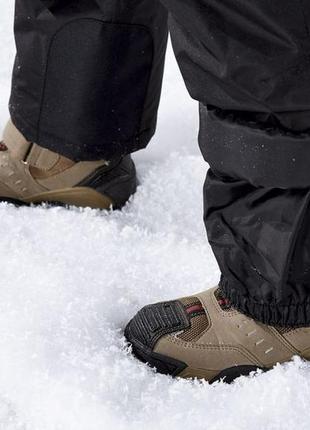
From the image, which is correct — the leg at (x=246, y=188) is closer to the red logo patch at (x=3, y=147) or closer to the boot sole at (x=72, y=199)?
the boot sole at (x=72, y=199)

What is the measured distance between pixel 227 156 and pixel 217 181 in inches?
2.6

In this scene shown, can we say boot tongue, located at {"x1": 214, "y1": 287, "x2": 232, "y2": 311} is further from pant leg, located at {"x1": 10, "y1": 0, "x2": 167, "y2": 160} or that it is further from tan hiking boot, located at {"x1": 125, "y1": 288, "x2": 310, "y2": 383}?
pant leg, located at {"x1": 10, "y1": 0, "x2": 167, "y2": 160}

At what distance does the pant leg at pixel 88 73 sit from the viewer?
143 centimetres

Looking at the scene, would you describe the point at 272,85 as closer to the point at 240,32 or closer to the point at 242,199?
the point at 240,32

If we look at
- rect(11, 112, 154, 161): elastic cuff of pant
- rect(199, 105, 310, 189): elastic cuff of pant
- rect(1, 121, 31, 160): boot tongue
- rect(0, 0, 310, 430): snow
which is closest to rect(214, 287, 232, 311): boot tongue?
rect(0, 0, 310, 430): snow

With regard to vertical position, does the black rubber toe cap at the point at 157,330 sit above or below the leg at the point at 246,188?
below

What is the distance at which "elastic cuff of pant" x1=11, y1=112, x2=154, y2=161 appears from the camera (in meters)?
1.53

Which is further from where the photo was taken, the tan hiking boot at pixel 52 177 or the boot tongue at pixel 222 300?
the tan hiking boot at pixel 52 177

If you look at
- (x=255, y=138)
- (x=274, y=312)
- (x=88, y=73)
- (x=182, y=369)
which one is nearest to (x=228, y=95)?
(x=255, y=138)

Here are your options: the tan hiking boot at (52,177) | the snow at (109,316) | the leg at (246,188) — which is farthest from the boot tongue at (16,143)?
the leg at (246,188)

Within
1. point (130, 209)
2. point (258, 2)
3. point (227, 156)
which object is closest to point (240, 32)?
point (258, 2)

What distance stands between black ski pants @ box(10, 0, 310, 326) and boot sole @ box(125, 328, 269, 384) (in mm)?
97

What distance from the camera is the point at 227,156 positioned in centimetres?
100

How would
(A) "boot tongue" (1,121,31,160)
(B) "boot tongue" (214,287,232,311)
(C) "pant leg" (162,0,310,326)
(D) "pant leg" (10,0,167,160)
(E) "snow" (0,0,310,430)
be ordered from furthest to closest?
(A) "boot tongue" (1,121,31,160) < (D) "pant leg" (10,0,167,160) < (B) "boot tongue" (214,287,232,311) < (E) "snow" (0,0,310,430) < (C) "pant leg" (162,0,310,326)
